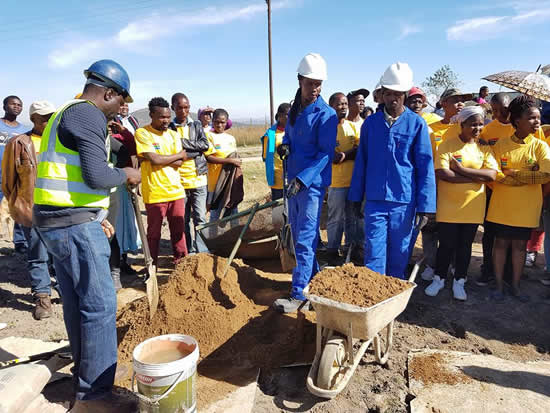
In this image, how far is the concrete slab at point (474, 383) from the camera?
105 inches

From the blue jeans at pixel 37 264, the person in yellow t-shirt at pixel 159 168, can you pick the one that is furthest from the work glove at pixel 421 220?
the blue jeans at pixel 37 264

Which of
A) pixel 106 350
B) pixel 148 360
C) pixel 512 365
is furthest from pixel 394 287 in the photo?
pixel 106 350

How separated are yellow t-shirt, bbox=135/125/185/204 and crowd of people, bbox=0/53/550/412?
0.01m

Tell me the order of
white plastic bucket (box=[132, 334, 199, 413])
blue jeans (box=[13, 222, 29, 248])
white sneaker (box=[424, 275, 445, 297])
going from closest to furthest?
white plastic bucket (box=[132, 334, 199, 413])
white sneaker (box=[424, 275, 445, 297])
blue jeans (box=[13, 222, 29, 248])

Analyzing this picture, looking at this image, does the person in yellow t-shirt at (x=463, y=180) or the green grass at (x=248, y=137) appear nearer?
the person in yellow t-shirt at (x=463, y=180)

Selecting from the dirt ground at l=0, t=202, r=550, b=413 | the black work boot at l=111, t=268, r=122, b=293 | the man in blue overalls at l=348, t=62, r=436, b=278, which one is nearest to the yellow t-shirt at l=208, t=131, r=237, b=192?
the dirt ground at l=0, t=202, r=550, b=413

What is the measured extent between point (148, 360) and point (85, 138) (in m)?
1.37

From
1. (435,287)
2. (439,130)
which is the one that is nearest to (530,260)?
(435,287)

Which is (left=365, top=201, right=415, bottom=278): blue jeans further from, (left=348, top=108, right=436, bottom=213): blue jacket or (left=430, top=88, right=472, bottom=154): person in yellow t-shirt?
(left=430, top=88, right=472, bottom=154): person in yellow t-shirt

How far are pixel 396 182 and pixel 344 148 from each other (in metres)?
1.51

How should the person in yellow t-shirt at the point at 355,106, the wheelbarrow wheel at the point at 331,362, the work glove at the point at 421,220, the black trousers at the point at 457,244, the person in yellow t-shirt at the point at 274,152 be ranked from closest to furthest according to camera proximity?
the wheelbarrow wheel at the point at 331,362, the work glove at the point at 421,220, the black trousers at the point at 457,244, the person in yellow t-shirt at the point at 274,152, the person in yellow t-shirt at the point at 355,106

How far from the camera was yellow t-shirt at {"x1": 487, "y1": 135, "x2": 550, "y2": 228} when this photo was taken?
13.4 feet

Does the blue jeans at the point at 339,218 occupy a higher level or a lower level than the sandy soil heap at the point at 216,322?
higher

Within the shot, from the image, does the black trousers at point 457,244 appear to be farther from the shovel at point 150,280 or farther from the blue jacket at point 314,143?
the shovel at point 150,280
